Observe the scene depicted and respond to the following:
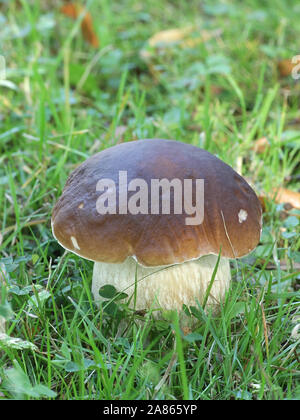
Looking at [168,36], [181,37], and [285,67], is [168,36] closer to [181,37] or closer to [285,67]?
[181,37]

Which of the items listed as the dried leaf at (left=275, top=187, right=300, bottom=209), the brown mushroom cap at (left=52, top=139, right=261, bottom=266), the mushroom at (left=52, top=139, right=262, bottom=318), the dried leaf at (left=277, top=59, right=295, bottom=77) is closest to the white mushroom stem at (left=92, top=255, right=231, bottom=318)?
the mushroom at (left=52, top=139, right=262, bottom=318)

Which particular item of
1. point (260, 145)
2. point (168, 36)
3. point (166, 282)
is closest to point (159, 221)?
point (166, 282)

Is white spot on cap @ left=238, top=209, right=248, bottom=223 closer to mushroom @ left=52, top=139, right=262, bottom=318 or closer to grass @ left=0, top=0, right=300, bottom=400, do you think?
mushroom @ left=52, top=139, right=262, bottom=318

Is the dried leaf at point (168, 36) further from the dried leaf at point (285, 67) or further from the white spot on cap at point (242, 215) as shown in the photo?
the white spot on cap at point (242, 215)

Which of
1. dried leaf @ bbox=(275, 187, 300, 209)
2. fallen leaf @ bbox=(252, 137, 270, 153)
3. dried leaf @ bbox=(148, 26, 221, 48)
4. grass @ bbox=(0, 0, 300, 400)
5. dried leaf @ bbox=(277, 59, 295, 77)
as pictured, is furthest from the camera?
dried leaf @ bbox=(148, 26, 221, 48)

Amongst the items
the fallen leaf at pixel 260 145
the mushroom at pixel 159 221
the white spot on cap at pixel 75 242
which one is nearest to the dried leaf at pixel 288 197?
the fallen leaf at pixel 260 145
